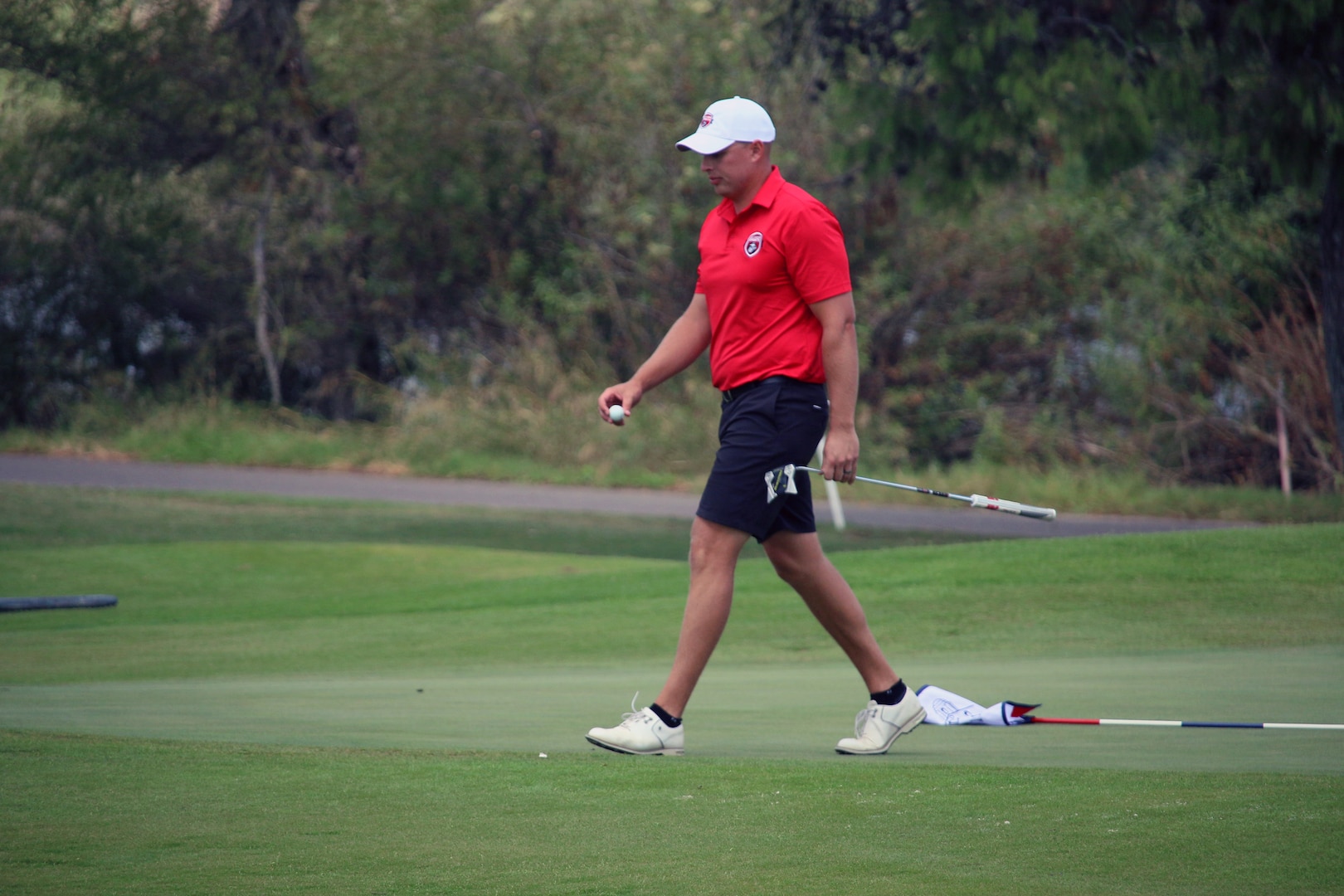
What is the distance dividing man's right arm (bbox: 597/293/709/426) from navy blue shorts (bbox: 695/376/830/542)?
39 centimetres

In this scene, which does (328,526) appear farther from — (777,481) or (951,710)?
(777,481)

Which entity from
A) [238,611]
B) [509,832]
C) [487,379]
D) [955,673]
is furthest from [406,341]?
[509,832]

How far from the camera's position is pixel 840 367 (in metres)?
4.63

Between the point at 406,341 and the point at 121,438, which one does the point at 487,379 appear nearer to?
the point at 406,341

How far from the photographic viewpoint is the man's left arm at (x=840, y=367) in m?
4.60

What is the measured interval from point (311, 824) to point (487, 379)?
1974 centimetres

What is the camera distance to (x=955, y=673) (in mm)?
7168

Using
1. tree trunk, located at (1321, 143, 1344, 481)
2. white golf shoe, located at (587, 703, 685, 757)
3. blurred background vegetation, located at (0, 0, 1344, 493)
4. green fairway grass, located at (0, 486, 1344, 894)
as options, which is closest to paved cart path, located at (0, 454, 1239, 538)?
blurred background vegetation, located at (0, 0, 1344, 493)

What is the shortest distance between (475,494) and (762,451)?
14.0 m

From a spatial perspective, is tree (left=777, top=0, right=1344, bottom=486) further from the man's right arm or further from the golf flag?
the golf flag

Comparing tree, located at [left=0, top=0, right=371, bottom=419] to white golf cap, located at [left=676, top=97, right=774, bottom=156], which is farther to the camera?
tree, located at [left=0, top=0, right=371, bottom=419]

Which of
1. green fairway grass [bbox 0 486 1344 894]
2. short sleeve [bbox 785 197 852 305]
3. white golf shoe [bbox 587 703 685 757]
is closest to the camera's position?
green fairway grass [bbox 0 486 1344 894]

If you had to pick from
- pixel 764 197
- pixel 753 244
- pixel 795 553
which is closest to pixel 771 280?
pixel 753 244

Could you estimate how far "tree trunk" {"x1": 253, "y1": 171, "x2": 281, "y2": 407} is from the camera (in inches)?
907
